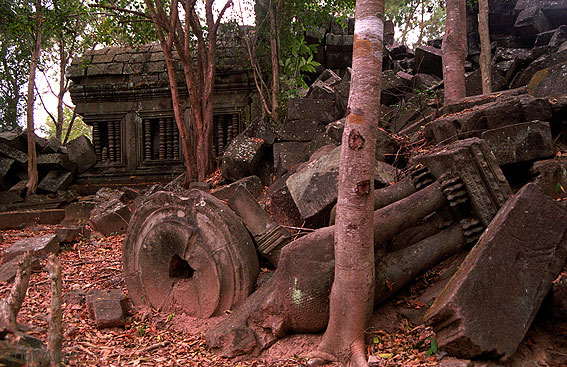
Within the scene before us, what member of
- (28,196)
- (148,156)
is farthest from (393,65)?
(28,196)

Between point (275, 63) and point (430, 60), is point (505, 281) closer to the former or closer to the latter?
point (275, 63)

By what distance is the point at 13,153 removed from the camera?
363 inches

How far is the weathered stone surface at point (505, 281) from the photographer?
8.03 feet

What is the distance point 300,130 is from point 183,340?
12.7 ft

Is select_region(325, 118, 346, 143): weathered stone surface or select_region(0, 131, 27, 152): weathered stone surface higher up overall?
select_region(0, 131, 27, 152): weathered stone surface

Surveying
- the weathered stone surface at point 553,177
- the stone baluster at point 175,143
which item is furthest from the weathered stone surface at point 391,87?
the stone baluster at point 175,143

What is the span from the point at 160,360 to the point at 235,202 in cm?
159

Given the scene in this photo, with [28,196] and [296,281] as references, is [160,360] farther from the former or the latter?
[28,196]

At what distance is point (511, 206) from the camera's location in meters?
2.81

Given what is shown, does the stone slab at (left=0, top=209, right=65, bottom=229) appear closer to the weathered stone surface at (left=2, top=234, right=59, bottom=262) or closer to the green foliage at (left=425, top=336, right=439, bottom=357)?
the weathered stone surface at (left=2, top=234, right=59, bottom=262)

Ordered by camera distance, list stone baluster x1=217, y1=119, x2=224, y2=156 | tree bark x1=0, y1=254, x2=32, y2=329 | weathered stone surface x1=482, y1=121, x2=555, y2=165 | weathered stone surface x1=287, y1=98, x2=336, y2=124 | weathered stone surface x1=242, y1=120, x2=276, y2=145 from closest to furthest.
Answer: tree bark x1=0, y1=254, x2=32, y2=329
weathered stone surface x1=482, y1=121, x2=555, y2=165
weathered stone surface x1=287, y1=98, x2=336, y2=124
weathered stone surface x1=242, y1=120, x2=276, y2=145
stone baluster x1=217, y1=119, x2=224, y2=156

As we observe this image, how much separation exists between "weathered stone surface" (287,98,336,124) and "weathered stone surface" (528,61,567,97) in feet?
9.14

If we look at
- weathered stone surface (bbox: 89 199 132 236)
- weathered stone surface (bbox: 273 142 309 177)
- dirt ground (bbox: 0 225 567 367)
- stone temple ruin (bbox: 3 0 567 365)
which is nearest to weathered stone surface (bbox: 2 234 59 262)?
dirt ground (bbox: 0 225 567 367)

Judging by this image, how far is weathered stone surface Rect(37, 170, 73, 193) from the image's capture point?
8.77 meters
